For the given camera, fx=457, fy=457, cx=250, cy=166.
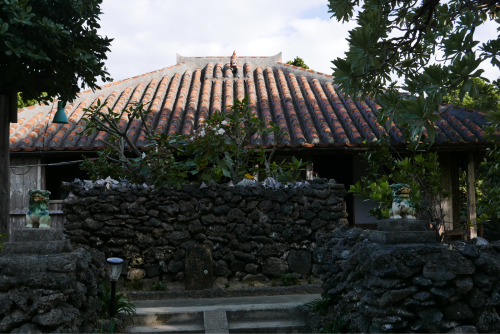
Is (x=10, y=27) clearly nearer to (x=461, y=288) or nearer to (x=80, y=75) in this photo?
(x=80, y=75)

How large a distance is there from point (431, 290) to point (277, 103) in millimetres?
7787

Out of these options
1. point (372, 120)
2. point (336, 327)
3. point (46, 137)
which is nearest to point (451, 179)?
point (372, 120)

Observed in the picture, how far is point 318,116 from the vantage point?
10.5 meters

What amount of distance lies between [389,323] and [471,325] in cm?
72

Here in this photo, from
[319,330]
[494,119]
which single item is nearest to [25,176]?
[319,330]

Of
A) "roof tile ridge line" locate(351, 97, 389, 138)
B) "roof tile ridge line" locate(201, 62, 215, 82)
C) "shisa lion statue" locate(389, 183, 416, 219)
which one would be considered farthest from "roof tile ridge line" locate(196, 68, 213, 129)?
"shisa lion statue" locate(389, 183, 416, 219)

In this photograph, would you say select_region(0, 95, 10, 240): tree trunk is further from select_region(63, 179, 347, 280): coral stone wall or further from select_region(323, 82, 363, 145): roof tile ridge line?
select_region(323, 82, 363, 145): roof tile ridge line

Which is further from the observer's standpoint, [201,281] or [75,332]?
[201,281]

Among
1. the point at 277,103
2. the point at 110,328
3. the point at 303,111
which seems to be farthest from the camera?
the point at 277,103

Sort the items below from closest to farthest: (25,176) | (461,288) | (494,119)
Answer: (494,119) < (461,288) < (25,176)

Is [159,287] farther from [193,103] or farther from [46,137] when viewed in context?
[193,103]

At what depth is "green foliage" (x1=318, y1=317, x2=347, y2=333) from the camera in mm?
4789

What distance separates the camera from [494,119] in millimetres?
3461

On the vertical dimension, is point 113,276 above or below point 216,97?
below
